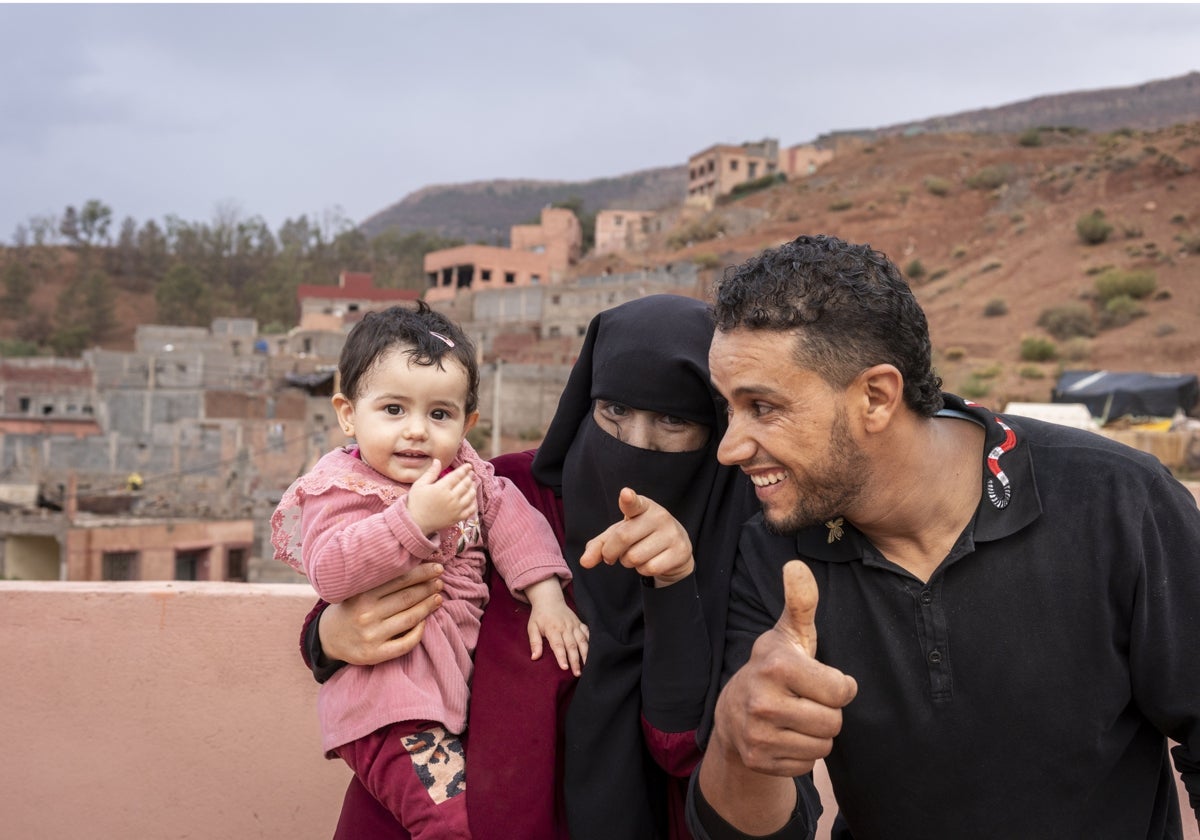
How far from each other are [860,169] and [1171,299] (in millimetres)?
30139

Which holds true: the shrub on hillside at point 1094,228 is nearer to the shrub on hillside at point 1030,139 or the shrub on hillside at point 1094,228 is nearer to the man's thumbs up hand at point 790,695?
the shrub on hillside at point 1030,139

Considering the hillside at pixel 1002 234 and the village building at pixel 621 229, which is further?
the village building at pixel 621 229

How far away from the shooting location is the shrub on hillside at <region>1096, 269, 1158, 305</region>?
27.2 m

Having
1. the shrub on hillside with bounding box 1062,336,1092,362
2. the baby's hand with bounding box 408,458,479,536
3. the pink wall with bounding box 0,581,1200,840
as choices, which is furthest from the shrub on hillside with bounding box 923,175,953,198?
the baby's hand with bounding box 408,458,479,536

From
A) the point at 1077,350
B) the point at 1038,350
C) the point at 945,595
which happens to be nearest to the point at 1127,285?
the point at 1077,350

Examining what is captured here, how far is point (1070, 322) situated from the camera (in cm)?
2647

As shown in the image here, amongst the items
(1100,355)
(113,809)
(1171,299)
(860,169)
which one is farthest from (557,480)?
(860,169)

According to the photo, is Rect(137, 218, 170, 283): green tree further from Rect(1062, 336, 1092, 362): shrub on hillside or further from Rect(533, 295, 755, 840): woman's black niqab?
Rect(533, 295, 755, 840): woman's black niqab

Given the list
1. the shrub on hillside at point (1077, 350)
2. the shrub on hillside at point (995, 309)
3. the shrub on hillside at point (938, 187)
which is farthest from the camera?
the shrub on hillside at point (938, 187)

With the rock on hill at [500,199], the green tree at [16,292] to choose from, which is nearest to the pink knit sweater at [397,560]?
the green tree at [16,292]

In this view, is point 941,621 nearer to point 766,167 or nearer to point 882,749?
point 882,749

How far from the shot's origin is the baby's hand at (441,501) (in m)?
1.84

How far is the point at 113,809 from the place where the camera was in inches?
106

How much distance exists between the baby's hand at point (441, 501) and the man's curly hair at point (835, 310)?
0.58 meters
